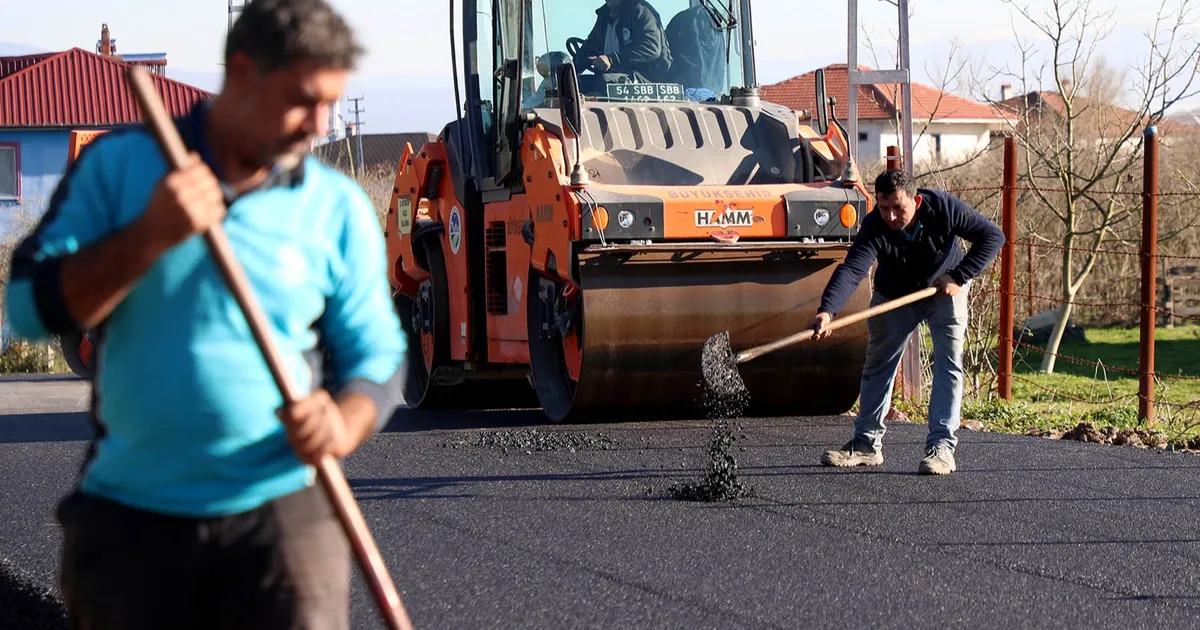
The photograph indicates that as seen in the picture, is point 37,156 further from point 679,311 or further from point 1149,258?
point 1149,258

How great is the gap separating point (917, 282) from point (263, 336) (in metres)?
5.98

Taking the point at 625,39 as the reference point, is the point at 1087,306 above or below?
below

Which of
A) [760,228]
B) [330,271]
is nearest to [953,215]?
[760,228]

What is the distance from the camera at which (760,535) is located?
6.02 metres

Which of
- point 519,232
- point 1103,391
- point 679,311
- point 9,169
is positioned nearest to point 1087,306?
point 1103,391

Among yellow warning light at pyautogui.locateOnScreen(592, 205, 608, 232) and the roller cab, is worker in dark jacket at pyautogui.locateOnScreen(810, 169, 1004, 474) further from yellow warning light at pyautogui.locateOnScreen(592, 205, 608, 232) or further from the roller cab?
yellow warning light at pyautogui.locateOnScreen(592, 205, 608, 232)

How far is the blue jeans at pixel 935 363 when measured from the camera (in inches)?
297

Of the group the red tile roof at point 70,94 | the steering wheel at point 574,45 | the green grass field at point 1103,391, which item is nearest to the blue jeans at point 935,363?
the green grass field at point 1103,391

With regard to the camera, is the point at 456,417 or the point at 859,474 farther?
the point at 456,417

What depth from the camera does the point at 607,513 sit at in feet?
21.4

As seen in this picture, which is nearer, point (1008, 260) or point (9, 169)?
point (1008, 260)

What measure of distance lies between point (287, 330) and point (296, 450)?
262 millimetres

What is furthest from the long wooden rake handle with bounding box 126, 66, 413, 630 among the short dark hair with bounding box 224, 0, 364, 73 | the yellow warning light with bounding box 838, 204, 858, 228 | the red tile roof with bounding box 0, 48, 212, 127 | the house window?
the house window

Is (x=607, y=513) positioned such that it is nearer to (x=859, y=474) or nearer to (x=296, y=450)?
(x=859, y=474)
